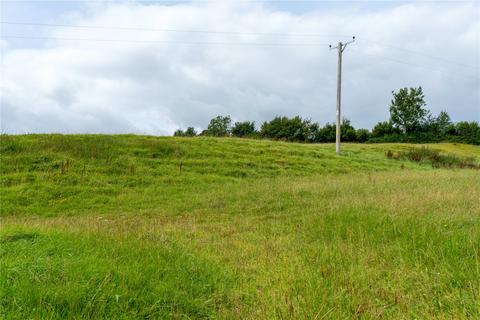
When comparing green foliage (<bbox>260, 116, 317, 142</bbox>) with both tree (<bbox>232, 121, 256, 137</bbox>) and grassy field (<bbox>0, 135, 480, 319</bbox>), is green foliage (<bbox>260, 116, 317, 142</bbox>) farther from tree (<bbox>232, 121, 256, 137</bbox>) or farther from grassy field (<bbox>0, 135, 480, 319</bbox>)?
grassy field (<bbox>0, 135, 480, 319</bbox>)

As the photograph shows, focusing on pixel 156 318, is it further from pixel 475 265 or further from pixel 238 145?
pixel 238 145

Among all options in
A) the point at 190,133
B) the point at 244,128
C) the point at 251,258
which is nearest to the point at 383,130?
the point at 244,128

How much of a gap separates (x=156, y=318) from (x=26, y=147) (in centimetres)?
1746

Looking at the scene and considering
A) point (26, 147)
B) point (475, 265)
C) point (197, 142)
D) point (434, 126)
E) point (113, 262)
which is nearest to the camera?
point (475, 265)

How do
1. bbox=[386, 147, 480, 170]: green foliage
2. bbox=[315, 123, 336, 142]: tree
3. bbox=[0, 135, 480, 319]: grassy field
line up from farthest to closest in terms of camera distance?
bbox=[315, 123, 336, 142]: tree, bbox=[386, 147, 480, 170]: green foliage, bbox=[0, 135, 480, 319]: grassy field

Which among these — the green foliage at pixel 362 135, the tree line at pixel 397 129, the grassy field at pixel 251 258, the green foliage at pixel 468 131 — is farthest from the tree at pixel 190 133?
the green foliage at pixel 468 131

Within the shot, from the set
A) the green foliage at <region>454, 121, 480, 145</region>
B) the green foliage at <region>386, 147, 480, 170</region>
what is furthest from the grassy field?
the green foliage at <region>454, 121, 480, 145</region>

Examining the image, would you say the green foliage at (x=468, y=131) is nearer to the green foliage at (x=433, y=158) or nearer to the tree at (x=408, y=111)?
the tree at (x=408, y=111)

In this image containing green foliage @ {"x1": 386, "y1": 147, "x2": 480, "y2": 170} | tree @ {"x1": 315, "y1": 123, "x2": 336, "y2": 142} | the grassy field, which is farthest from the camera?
tree @ {"x1": 315, "y1": 123, "x2": 336, "y2": 142}

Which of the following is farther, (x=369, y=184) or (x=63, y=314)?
(x=369, y=184)

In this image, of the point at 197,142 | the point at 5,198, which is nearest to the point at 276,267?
the point at 5,198

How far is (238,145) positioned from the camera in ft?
82.4

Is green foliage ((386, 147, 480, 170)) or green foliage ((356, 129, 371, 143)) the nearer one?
green foliage ((386, 147, 480, 170))

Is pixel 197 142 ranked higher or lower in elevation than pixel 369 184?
higher
